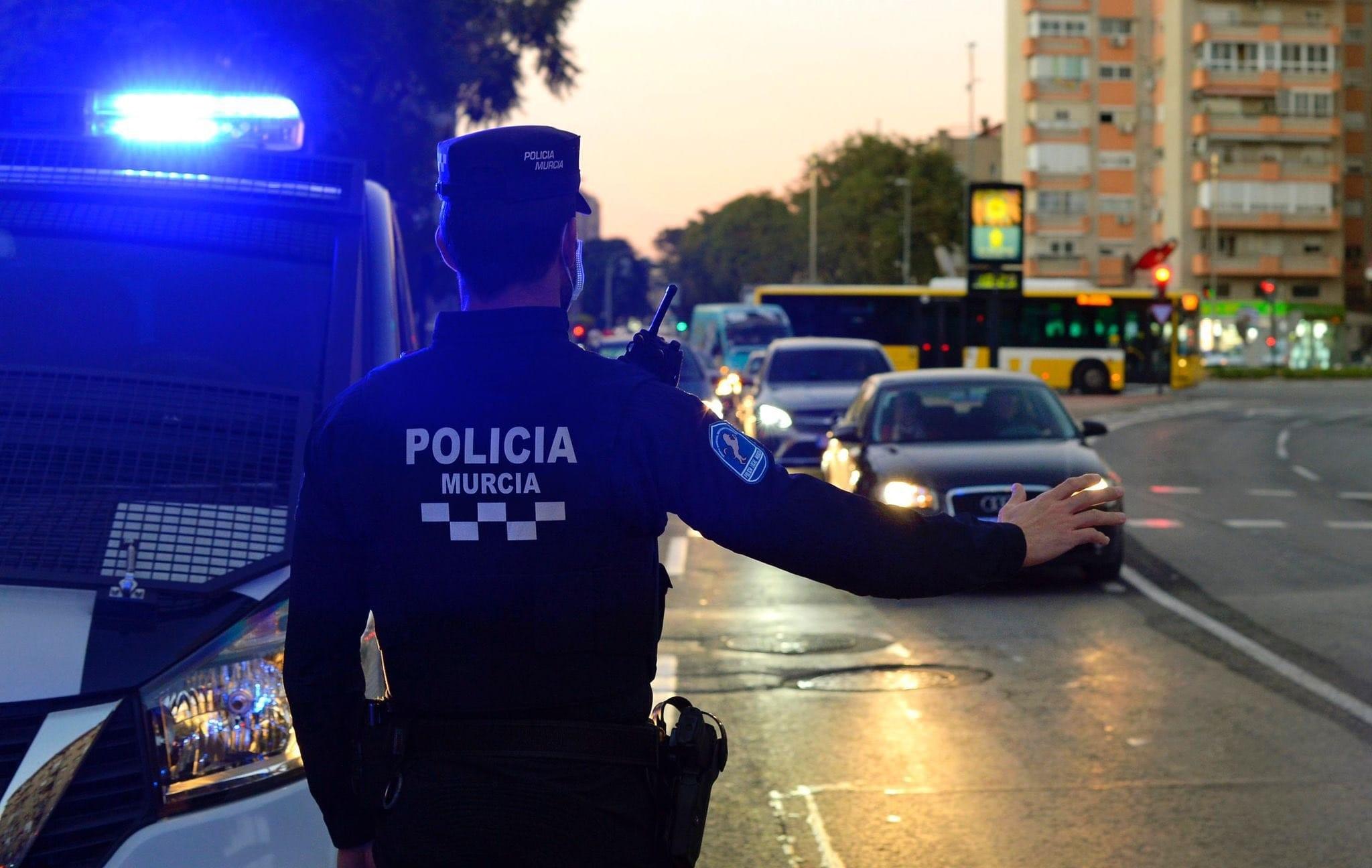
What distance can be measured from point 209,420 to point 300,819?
1.29 metres

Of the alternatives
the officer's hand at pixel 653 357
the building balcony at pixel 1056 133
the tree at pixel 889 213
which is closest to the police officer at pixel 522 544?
the officer's hand at pixel 653 357

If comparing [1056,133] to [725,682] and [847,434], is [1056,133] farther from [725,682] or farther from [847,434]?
[725,682]

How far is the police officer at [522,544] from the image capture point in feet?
8.00

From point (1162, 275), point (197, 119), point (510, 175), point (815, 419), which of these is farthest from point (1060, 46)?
point (510, 175)

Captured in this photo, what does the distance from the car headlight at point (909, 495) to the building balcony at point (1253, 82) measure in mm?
88831

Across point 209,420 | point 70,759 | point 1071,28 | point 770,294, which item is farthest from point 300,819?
point 1071,28

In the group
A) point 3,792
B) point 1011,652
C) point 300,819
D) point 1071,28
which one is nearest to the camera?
point 3,792

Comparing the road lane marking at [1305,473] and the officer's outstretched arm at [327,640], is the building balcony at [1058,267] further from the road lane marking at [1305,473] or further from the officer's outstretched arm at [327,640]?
the officer's outstretched arm at [327,640]

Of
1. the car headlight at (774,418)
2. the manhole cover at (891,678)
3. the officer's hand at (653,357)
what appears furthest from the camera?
the car headlight at (774,418)

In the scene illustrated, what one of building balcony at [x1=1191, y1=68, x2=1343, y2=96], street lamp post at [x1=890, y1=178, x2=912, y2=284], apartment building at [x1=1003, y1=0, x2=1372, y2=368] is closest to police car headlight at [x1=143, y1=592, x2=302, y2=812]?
street lamp post at [x1=890, y1=178, x2=912, y2=284]

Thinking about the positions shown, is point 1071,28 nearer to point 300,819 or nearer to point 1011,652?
point 1011,652

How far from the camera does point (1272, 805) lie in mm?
6230

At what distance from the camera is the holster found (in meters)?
2.46

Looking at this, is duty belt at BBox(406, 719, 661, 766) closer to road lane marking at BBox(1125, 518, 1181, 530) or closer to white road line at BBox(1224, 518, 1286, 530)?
road lane marking at BBox(1125, 518, 1181, 530)
